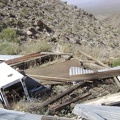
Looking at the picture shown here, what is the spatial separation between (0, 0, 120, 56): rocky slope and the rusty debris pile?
21.4 ft

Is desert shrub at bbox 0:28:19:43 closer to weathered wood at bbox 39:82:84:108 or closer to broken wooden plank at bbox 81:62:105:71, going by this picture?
broken wooden plank at bbox 81:62:105:71

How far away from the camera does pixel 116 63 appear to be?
8.77 meters

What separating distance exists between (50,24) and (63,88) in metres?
13.4

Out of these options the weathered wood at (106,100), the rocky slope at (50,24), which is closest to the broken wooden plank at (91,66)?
the weathered wood at (106,100)

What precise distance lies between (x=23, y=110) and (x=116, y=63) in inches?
130

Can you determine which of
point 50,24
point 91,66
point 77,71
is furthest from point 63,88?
point 50,24

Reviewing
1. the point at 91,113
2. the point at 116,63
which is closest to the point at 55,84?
the point at 116,63

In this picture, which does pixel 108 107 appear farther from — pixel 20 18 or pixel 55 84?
pixel 20 18

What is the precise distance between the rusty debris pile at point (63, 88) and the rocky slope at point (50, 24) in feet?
21.4

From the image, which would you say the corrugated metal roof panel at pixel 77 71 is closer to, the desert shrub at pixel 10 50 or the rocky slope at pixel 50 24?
the desert shrub at pixel 10 50

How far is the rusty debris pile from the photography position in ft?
20.5

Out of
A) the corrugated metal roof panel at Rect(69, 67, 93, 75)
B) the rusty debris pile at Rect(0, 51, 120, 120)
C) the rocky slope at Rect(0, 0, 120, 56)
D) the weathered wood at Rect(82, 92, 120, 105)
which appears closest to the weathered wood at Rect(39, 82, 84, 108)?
the rusty debris pile at Rect(0, 51, 120, 120)

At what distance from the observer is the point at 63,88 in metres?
7.43

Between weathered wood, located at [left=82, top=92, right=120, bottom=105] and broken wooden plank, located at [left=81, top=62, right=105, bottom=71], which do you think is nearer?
weathered wood, located at [left=82, top=92, right=120, bottom=105]
